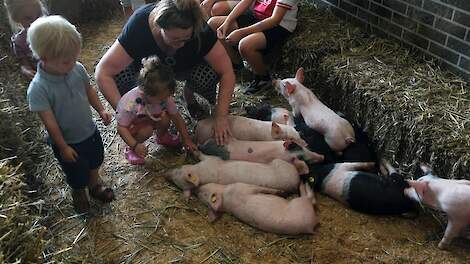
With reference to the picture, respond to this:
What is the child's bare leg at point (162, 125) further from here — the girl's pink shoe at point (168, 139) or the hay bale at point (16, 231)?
the hay bale at point (16, 231)

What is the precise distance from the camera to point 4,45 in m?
3.76

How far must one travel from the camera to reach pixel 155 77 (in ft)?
8.79

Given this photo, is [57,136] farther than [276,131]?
No

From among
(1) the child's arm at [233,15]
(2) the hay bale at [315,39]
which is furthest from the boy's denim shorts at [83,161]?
(2) the hay bale at [315,39]

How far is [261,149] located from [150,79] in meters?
0.83

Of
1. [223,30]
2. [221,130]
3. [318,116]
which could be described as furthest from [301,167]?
[223,30]

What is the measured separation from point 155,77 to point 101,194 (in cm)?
79

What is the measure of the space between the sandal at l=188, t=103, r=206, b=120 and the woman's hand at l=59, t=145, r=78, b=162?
1.38 meters

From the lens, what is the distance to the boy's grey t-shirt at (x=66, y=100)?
89.4 inches

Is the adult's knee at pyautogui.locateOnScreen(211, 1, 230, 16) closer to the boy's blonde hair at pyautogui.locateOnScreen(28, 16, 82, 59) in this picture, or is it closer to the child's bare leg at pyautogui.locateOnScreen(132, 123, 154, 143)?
the child's bare leg at pyautogui.locateOnScreen(132, 123, 154, 143)

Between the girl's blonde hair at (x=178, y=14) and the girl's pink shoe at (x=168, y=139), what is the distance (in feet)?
2.90

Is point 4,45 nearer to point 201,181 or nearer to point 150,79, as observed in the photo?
point 150,79

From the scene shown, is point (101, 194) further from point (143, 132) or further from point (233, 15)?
point (233, 15)

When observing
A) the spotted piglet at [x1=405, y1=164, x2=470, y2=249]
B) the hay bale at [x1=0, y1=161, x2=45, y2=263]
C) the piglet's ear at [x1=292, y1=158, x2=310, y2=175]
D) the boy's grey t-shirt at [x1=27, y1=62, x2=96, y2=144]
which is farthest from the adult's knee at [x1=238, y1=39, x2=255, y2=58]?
the hay bale at [x1=0, y1=161, x2=45, y2=263]
